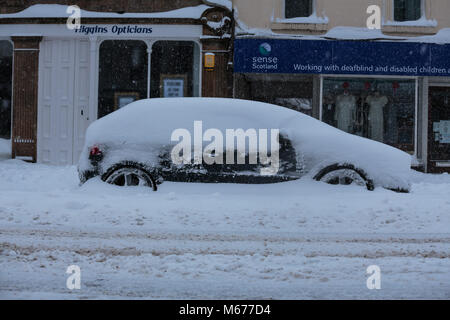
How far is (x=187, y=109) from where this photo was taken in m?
7.84

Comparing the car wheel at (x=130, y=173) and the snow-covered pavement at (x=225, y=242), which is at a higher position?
the car wheel at (x=130, y=173)

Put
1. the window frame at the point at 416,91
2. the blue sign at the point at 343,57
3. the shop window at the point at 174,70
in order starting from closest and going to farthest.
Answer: the blue sign at the point at 343,57 → the window frame at the point at 416,91 → the shop window at the point at 174,70

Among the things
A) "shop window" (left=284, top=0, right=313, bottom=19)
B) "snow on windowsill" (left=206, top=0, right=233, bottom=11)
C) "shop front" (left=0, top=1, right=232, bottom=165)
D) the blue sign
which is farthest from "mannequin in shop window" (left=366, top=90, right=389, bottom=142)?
"snow on windowsill" (left=206, top=0, right=233, bottom=11)

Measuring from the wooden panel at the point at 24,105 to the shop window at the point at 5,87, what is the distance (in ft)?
1.65

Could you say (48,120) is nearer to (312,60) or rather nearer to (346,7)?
(312,60)

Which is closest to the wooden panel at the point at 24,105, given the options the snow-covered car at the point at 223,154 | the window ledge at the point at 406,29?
the snow-covered car at the point at 223,154

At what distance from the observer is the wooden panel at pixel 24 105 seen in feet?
46.9

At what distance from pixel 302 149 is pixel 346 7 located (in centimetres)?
815

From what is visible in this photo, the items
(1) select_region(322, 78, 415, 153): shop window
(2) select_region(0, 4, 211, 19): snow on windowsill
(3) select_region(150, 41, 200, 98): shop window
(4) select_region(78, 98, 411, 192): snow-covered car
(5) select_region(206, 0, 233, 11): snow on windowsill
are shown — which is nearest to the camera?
(4) select_region(78, 98, 411, 192): snow-covered car

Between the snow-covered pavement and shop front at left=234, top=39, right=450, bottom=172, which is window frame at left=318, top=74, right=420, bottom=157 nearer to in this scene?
shop front at left=234, top=39, right=450, bottom=172

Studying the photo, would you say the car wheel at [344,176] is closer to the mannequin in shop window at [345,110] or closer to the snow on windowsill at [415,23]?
the mannequin in shop window at [345,110]

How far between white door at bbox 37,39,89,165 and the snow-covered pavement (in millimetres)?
7301

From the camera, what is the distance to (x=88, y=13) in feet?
45.9

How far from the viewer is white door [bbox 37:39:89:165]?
14312 mm
